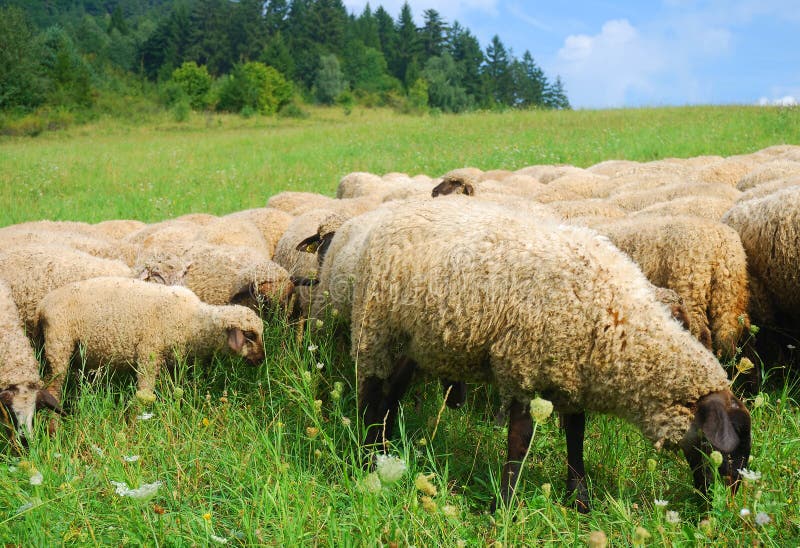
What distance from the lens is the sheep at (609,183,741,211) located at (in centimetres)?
688

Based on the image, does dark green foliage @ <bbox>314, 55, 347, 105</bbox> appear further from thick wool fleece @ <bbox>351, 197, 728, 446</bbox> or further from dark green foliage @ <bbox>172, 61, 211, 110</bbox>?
thick wool fleece @ <bbox>351, 197, 728, 446</bbox>

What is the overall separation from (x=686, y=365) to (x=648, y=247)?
179 cm

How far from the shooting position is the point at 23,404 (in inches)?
166

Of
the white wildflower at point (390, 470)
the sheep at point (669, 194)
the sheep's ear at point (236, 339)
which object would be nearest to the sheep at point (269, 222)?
the sheep's ear at point (236, 339)

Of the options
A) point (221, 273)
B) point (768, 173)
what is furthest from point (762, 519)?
point (768, 173)

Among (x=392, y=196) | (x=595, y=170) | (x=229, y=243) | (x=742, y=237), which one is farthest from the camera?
(x=595, y=170)

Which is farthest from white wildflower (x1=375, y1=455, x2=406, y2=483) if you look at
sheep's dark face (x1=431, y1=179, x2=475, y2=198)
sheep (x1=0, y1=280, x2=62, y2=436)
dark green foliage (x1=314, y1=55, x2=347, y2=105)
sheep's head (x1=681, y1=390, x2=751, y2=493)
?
dark green foliage (x1=314, y1=55, x2=347, y2=105)

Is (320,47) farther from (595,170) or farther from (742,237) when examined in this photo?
(742,237)

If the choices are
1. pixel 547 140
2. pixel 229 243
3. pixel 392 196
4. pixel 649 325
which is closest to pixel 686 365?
pixel 649 325

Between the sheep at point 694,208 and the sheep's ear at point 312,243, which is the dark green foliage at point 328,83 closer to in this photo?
the sheep's ear at point 312,243

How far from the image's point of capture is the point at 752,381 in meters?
4.63

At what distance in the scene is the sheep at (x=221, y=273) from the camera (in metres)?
5.73

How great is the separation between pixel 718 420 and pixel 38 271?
16.7 feet

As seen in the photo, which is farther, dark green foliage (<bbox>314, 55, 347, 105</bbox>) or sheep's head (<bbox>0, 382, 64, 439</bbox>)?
dark green foliage (<bbox>314, 55, 347, 105</bbox>)
